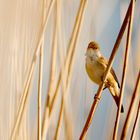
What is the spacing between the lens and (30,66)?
39.3 inches

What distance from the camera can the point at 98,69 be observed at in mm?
1370

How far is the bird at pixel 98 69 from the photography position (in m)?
1.32

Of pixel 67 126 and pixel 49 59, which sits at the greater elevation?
pixel 49 59

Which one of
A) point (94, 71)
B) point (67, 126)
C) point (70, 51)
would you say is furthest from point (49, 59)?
point (94, 71)

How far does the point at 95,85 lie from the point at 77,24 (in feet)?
1.35

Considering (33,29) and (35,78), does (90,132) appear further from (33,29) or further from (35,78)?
(33,29)

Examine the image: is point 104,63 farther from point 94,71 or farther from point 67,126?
point 67,126

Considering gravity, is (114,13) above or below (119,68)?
above

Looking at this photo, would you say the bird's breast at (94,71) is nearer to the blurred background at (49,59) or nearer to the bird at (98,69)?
the bird at (98,69)

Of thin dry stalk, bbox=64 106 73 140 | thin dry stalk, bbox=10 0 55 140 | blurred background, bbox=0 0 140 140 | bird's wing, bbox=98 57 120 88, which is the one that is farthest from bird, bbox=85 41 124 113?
thin dry stalk, bbox=10 0 55 140

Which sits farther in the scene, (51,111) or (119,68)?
(119,68)

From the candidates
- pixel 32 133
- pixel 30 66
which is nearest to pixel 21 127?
pixel 32 133

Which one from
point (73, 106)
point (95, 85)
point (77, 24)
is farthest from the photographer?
point (95, 85)

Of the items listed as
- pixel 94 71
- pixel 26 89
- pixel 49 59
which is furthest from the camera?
pixel 94 71
